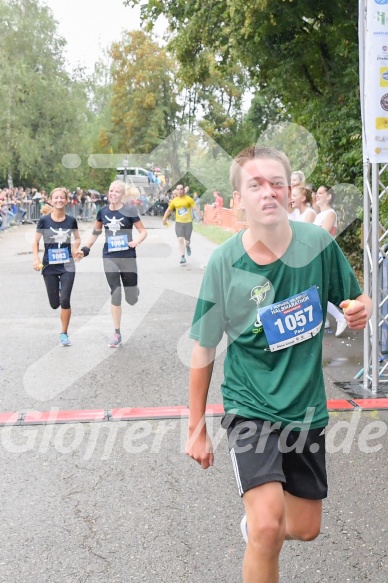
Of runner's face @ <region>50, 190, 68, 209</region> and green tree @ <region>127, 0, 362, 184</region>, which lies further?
green tree @ <region>127, 0, 362, 184</region>

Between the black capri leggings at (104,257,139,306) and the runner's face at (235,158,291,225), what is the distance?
607 cm

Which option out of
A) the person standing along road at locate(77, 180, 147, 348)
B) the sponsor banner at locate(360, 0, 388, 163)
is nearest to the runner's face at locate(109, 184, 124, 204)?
the person standing along road at locate(77, 180, 147, 348)

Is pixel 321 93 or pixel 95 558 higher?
pixel 321 93

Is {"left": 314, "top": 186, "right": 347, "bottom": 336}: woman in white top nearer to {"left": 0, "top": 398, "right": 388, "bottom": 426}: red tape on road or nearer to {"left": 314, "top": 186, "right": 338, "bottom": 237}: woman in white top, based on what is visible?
{"left": 314, "top": 186, "right": 338, "bottom": 237}: woman in white top

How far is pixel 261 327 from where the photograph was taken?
2.84 meters

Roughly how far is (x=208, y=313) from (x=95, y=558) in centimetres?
147

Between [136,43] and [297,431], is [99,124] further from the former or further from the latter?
[297,431]

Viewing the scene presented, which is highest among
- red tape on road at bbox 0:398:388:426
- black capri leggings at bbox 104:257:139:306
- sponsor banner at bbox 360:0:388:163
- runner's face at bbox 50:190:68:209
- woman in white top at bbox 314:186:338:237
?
sponsor banner at bbox 360:0:388:163

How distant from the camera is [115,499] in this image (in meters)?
4.34

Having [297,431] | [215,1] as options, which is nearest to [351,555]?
[297,431]

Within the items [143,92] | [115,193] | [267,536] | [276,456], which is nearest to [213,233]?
[143,92]

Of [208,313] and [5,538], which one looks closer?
[208,313]

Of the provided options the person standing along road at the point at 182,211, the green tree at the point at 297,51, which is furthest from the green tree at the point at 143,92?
the green tree at the point at 297,51

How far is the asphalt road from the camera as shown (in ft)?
11.5
